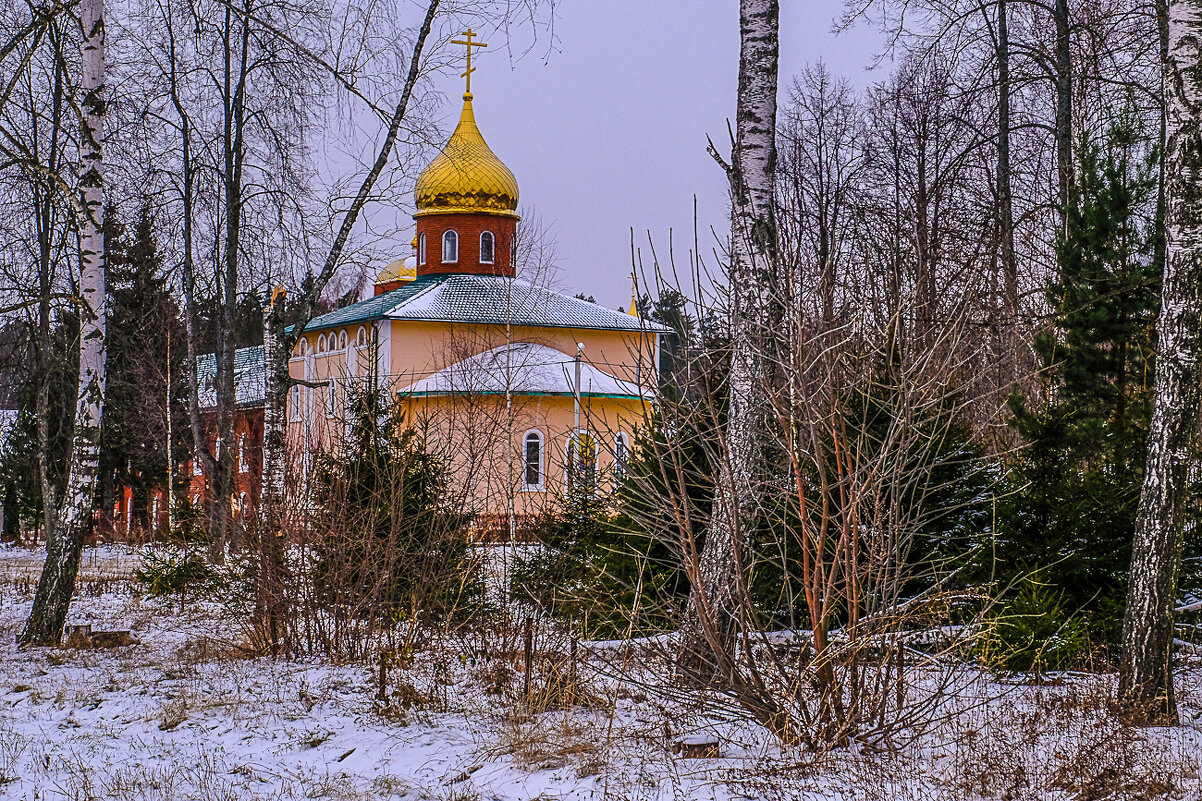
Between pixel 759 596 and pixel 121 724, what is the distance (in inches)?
178

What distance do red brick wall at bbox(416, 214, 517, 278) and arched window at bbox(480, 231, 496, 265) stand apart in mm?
91

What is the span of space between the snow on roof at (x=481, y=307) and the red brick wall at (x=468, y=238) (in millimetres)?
687

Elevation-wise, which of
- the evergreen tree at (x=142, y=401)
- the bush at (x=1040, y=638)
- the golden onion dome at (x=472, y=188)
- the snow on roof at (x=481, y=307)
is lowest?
the bush at (x=1040, y=638)

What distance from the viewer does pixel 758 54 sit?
7242 millimetres

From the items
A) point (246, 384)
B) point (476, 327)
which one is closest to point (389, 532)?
point (476, 327)

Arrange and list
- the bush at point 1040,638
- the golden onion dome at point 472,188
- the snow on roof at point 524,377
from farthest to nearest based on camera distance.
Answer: the golden onion dome at point 472,188 < the snow on roof at point 524,377 < the bush at point 1040,638

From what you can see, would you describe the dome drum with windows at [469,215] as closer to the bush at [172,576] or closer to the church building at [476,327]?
the church building at [476,327]

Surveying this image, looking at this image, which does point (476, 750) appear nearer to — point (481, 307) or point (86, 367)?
point (86, 367)

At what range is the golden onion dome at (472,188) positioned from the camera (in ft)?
109

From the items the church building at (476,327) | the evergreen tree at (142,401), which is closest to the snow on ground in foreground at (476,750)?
the church building at (476,327)

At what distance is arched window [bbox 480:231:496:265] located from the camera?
33500mm

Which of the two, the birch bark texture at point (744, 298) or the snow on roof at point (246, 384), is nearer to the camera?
the birch bark texture at point (744, 298)

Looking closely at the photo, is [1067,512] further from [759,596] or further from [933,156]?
[933,156]

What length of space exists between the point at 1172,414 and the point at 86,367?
27.8 feet
